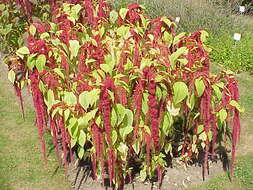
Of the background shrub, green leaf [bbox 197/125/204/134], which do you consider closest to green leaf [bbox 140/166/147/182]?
green leaf [bbox 197/125/204/134]

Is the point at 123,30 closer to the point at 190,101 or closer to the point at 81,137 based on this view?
the point at 190,101

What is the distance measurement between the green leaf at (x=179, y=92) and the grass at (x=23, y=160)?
163 centimetres

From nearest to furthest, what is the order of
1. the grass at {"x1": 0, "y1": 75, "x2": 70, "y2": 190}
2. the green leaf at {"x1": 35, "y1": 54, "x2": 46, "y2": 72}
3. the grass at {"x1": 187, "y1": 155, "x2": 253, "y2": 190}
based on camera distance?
the green leaf at {"x1": 35, "y1": 54, "x2": 46, "y2": 72} < the grass at {"x1": 187, "y1": 155, "x2": 253, "y2": 190} < the grass at {"x1": 0, "y1": 75, "x2": 70, "y2": 190}

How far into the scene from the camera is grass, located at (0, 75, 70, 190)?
422 centimetres

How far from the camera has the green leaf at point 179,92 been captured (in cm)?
321

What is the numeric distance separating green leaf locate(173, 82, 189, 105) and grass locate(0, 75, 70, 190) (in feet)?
5.33

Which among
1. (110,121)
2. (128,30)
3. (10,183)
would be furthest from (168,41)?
(10,183)

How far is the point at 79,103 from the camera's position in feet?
10.4

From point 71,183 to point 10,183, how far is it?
0.65 m

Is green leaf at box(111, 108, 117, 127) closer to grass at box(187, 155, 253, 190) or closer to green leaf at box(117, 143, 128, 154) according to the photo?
green leaf at box(117, 143, 128, 154)

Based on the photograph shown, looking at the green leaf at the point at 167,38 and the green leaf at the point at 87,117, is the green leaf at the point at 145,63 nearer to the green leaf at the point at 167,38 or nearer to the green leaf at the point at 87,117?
the green leaf at the point at 87,117

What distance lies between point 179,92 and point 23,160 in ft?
7.23

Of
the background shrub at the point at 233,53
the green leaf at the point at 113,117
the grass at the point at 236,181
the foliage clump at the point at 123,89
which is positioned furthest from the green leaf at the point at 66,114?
the background shrub at the point at 233,53

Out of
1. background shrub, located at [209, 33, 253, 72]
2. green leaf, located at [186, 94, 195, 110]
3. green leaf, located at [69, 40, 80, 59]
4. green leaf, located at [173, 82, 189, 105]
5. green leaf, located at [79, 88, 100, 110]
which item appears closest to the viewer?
green leaf, located at [79, 88, 100, 110]
